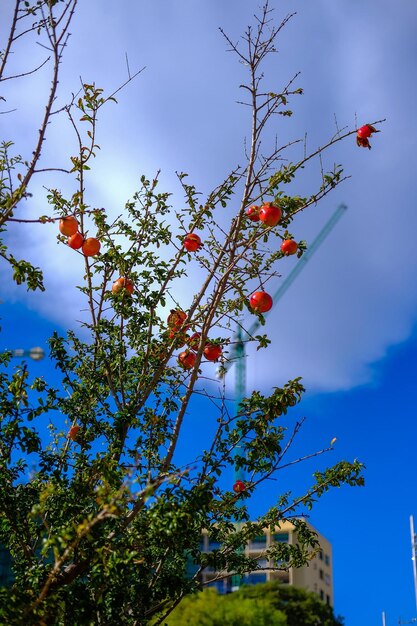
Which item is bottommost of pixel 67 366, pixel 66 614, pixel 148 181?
pixel 66 614

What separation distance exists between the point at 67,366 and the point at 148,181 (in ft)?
6.62

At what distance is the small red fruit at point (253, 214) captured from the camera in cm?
639

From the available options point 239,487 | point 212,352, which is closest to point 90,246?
point 212,352

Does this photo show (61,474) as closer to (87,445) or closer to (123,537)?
(87,445)

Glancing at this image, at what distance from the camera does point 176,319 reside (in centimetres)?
674

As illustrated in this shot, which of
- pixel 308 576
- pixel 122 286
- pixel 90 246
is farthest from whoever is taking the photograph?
pixel 308 576

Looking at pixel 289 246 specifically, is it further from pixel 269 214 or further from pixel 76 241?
pixel 76 241

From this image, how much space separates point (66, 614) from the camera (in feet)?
16.7

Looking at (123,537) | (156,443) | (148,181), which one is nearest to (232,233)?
(148,181)

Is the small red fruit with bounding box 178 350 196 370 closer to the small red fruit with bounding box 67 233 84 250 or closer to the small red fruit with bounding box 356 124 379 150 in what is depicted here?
the small red fruit with bounding box 67 233 84 250

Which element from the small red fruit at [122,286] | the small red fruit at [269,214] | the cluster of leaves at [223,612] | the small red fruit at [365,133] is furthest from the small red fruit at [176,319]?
the cluster of leaves at [223,612]

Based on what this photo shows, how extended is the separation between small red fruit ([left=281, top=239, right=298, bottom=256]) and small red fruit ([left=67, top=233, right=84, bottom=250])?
1800mm

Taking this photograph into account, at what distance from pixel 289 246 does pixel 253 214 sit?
18.9 inches

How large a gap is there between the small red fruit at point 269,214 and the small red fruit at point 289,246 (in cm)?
46
